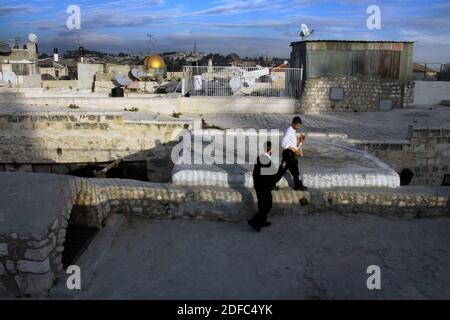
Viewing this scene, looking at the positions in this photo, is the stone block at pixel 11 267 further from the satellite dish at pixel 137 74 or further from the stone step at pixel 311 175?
the satellite dish at pixel 137 74

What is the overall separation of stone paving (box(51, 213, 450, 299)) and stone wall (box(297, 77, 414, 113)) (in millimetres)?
12631

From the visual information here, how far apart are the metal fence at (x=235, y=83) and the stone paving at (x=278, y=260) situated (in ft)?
44.0

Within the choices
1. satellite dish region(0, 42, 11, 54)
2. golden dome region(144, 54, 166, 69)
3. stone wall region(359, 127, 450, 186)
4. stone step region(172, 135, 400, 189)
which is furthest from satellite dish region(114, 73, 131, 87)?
stone step region(172, 135, 400, 189)

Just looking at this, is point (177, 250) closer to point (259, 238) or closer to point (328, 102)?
point (259, 238)

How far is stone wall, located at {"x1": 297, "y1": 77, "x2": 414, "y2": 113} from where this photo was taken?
62.3 ft

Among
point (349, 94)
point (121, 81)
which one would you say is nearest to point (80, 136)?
point (121, 81)

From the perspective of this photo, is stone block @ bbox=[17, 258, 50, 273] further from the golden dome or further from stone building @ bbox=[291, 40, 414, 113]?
the golden dome

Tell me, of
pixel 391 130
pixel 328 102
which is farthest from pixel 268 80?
pixel 391 130

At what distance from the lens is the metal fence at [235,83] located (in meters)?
19.8

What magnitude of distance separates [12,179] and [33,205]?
738mm

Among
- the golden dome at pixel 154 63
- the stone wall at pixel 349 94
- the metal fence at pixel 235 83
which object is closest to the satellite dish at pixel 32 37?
the golden dome at pixel 154 63

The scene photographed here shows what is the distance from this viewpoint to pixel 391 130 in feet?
49.6

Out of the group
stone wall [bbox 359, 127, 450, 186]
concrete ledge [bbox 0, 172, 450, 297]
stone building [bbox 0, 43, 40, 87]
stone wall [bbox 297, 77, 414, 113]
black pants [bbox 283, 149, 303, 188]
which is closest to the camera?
concrete ledge [bbox 0, 172, 450, 297]

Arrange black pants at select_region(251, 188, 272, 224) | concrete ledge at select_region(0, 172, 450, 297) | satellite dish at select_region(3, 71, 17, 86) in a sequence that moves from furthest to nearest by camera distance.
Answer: satellite dish at select_region(3, 71, 17, 86) < black pants at select_region(251, 188, 272, 224) < concrete ledge at select_region(0, 172, 450, 297)
